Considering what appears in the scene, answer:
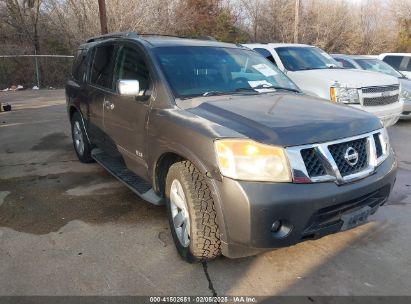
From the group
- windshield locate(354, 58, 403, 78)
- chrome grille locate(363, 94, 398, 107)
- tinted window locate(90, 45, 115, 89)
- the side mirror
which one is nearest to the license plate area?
the side mirror

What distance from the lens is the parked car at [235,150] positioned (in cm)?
268

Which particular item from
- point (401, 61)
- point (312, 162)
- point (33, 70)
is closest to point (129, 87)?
point (312, 162)

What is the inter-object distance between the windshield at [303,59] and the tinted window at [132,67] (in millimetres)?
4451

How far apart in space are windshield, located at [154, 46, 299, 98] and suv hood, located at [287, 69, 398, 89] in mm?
2860

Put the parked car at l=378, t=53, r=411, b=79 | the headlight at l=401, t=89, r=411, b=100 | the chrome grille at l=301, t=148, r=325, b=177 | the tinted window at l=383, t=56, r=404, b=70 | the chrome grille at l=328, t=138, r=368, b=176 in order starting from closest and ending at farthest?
1. the chrome grille at l=301, t=148, r=325, b=177
2. the chrome grille at l=328, t=138, r=368, b=176
3. the headlight at l=401, t=89, r=411, b=100
4. the parked car at l=378, t=53, r=411, b=79
5. the tinted window at l=383, t=56, r=404, b=70

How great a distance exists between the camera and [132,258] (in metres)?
3.36

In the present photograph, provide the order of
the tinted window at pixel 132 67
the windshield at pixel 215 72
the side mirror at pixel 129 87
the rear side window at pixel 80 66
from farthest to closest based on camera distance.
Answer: the rear side window at pixel 80 66 < the tinted window at pixel 132 67 < the windshield at pixel 215 72 < the side mirror at pixel 129 87

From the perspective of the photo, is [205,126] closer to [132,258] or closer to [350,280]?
[132,258]

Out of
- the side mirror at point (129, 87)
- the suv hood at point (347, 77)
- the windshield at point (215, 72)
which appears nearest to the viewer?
the side mirror at point (129, 87)

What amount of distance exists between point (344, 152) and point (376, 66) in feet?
30.1

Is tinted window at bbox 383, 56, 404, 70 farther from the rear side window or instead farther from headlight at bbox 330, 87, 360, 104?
the rear side window

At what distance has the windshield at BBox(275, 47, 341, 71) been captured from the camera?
8.16 metres

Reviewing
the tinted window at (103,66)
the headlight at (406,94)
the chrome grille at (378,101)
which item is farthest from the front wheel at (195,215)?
the headlight at (406,94)

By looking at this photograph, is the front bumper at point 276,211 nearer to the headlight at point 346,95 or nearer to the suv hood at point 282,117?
the suv hood at point 282,117
